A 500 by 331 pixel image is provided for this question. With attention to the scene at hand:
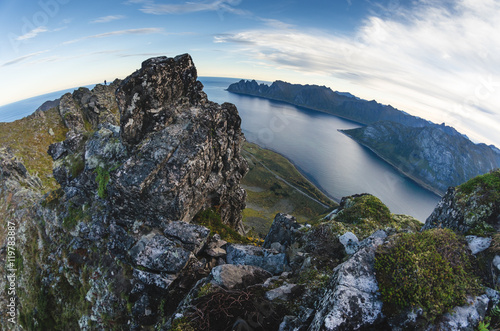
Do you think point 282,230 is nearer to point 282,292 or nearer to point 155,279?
point 155,279

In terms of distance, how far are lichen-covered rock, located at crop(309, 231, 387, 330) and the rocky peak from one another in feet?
79.0

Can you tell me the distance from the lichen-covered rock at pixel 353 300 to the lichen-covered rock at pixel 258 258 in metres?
9.18

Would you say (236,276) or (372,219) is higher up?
(236,276)

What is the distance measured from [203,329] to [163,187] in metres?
16.3

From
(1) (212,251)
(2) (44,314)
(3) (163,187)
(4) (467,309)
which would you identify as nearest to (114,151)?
(3) (163,187)

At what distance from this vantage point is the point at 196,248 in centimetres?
1950

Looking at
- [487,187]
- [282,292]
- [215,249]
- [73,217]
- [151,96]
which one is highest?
[151,96]

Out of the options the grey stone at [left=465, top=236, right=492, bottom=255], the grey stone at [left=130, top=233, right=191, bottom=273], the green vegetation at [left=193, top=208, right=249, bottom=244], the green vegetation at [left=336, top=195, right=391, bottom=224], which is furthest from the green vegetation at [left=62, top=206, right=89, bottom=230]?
the grey stone at [left=465, top=236, right=492, bottom=255]

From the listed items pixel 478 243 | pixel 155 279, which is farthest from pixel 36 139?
pixel 478 243

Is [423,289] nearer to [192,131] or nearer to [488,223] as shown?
[488,223]

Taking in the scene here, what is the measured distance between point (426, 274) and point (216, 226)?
23.6 meters

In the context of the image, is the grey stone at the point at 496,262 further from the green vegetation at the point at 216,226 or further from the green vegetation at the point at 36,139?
the green vegetation at the point at 36,139

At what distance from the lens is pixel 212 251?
20.2 m

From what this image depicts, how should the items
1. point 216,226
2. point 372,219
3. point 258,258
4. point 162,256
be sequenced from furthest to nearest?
1. point 216,226
2. point 372,219
3. point 258,258
4. point 162,256
